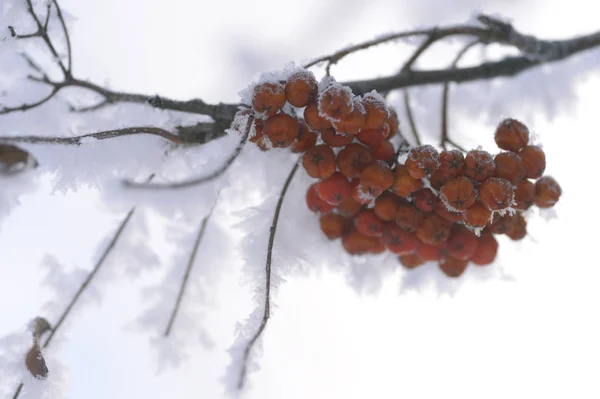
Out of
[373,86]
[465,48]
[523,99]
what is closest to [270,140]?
[373,86]

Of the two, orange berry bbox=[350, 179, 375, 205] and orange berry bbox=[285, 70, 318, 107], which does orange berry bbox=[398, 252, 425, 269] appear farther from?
orange berry bbox=[285, 70, 318, 107]

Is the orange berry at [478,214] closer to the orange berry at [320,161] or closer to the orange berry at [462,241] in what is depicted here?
the orange berry at [462,241]

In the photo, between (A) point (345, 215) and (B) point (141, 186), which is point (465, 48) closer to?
(A) point (345, 215)

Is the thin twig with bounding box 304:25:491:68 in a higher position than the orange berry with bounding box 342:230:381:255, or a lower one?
higher

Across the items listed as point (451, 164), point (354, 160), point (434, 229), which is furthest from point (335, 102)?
point (434, 229)

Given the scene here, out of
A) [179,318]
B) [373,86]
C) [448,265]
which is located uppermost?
[373,86]

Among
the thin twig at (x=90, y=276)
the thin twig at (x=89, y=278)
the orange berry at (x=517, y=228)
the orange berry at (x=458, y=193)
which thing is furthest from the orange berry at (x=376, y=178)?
the thin twig at (x=90, y=276)

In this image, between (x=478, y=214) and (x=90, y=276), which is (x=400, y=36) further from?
(x=90, y=276)

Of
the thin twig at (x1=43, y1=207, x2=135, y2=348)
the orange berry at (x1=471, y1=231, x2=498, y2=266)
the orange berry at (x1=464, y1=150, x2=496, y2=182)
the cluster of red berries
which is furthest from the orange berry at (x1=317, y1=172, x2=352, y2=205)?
the thin twig at (x1=43, y1=207, x2=135, y2=348)
